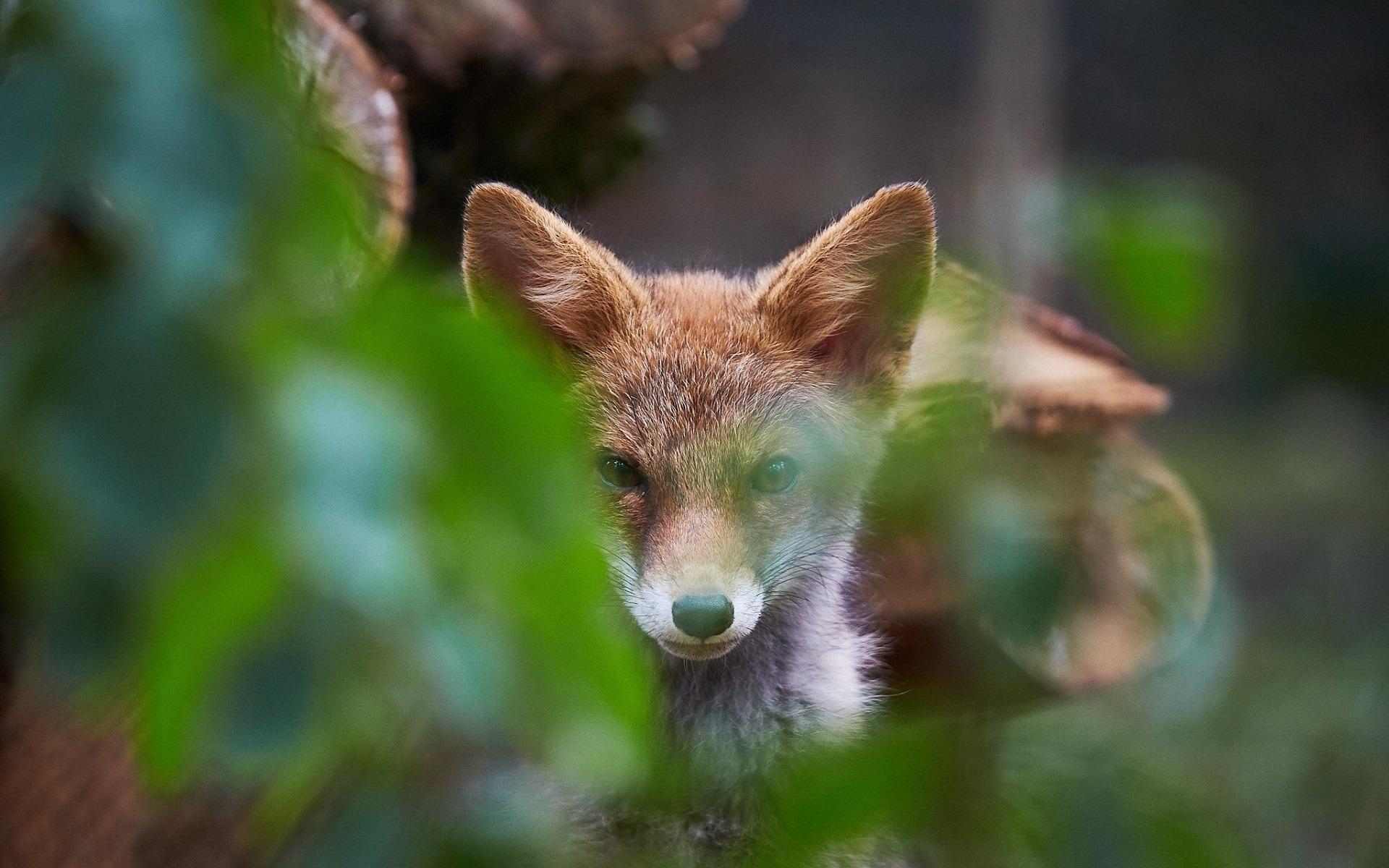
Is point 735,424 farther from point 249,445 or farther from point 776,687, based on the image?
point 249,445

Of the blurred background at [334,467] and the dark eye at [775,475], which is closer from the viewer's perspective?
the blurred background at [334,467]

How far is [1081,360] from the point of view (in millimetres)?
3008

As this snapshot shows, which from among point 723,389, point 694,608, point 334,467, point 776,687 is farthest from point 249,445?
point 776,687

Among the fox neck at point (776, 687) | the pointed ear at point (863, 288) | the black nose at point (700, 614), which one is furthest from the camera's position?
the fox neck at point (776, 687)

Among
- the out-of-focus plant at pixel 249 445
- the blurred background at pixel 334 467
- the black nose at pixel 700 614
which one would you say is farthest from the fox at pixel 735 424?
the out-of-focus plant at pixel 249 445

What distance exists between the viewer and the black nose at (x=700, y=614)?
6.37ft

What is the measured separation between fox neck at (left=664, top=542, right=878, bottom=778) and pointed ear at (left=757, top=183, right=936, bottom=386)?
0.35 m

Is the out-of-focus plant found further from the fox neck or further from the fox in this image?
the fox neck

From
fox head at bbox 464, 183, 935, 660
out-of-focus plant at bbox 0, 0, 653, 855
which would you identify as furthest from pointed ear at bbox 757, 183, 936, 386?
out-of-focus plant at bbox 0, 0, 653, 855

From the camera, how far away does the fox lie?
2023 millimetres

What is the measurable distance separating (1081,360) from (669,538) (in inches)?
53.8

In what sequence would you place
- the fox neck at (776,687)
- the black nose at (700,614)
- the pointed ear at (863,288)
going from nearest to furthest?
the black nose at (700,614)
the pointed ear at (863,288)
the fox neck at (776,687)

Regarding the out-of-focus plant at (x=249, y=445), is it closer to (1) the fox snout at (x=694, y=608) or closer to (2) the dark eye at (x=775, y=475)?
(1) the fox snout at (x=694, y=608)

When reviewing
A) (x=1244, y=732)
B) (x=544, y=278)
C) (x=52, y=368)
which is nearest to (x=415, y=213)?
(x=544, y=278)
